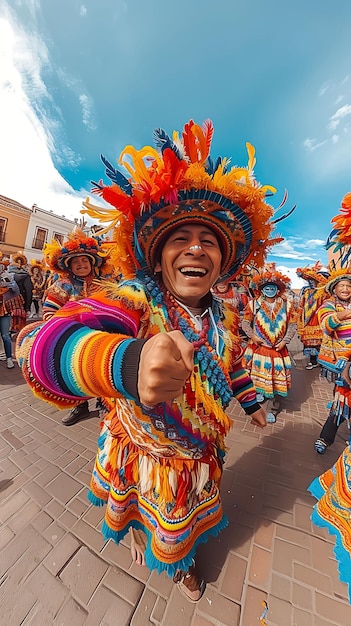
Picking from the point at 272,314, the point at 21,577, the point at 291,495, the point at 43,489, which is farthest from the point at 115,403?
the point at 272,314

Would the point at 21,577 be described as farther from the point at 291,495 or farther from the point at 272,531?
the point at 291,495

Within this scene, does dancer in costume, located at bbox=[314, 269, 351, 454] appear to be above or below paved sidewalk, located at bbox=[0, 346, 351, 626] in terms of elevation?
above

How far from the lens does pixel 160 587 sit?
1.48 m

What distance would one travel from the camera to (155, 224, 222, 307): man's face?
1217 millimetres

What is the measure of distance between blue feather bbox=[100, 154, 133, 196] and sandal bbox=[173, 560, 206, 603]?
210cm

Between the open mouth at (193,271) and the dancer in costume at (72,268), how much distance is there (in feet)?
A: 6.58

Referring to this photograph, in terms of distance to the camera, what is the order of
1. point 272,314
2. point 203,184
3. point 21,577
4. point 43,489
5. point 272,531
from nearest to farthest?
1. point 203,184
2. point 21,577
3. point 272,531
4. point 43,489
5. point 272,314

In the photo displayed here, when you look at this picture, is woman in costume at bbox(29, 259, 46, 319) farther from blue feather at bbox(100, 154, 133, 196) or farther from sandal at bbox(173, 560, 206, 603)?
sandal at bbox(173, 560, 206, 603)

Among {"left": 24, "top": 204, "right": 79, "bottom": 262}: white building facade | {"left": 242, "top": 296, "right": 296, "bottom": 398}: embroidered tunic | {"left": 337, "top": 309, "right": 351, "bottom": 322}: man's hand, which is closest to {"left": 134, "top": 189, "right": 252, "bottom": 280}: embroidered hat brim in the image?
{"left": 337, "top": 309, "right": 351, "bottom": 322}: man's hand

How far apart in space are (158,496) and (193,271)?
1.17m

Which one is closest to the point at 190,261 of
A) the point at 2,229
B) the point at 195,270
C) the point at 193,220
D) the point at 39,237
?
the point at 195,270

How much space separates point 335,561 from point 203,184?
101 inches

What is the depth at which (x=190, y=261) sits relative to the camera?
3.98ft

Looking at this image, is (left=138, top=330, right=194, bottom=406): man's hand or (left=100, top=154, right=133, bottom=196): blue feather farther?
(left=100, top=154, right=133, bottom=196): blue feather
